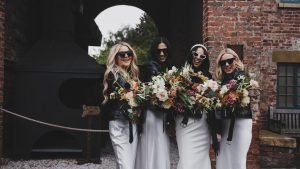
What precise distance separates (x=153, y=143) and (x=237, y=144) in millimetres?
991

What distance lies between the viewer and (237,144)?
468cm

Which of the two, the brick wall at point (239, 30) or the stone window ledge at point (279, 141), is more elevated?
the brick wall at point (239, 30)

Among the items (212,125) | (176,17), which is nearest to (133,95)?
(212,125)

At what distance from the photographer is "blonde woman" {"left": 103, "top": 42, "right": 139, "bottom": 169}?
4.41 metres

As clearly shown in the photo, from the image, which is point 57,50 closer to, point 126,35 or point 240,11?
point 240,11

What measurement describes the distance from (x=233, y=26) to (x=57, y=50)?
4.03 m

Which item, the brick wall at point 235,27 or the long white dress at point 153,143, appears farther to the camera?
the brick wall at point 235,27

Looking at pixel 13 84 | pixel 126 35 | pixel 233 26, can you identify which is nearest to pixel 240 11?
pixel 233 26

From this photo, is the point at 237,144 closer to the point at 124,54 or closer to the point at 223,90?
the point at 223,90

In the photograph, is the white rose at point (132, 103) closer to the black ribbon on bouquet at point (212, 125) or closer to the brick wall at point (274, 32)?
the black ribbon on bouquet at point (212, 125)

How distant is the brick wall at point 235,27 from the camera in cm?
693

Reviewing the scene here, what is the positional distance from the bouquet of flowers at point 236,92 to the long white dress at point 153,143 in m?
0.76

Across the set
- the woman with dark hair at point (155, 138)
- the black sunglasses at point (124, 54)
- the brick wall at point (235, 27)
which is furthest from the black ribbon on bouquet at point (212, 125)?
the brick wall at point (235, 27)

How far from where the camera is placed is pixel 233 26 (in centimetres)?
696
